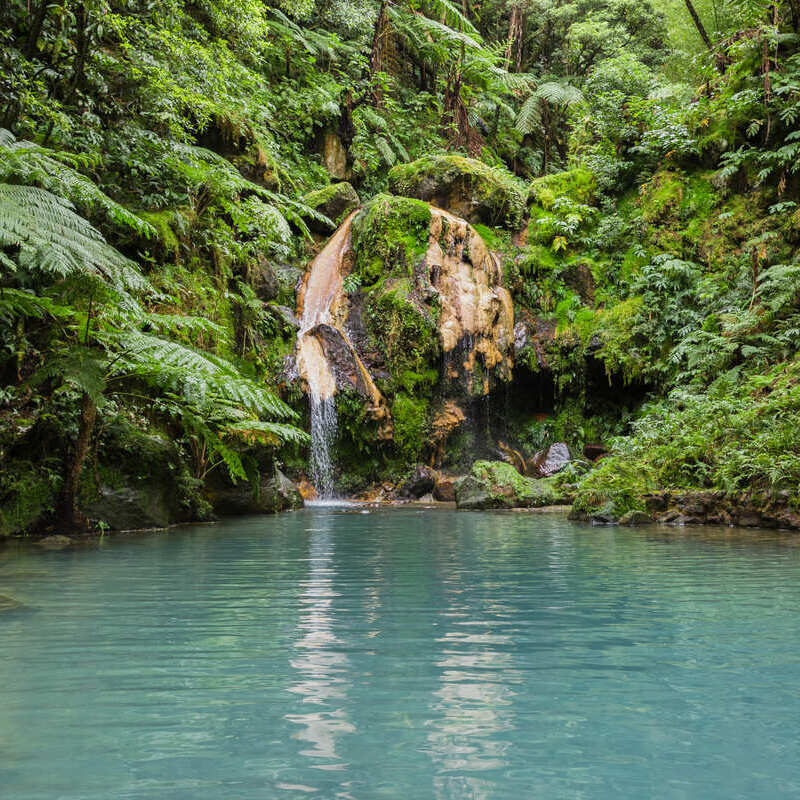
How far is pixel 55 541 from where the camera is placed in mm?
6188

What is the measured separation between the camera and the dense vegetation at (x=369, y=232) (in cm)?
687

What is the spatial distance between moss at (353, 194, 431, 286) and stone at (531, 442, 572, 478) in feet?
16.6

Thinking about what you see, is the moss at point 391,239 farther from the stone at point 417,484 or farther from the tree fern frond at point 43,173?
the tree fern frond at point 43,173

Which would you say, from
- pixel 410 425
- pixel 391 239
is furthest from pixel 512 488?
pixel 391 239

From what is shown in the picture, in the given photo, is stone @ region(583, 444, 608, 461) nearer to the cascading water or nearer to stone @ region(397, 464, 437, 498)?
stone @ region(397, 464, 437, 498)

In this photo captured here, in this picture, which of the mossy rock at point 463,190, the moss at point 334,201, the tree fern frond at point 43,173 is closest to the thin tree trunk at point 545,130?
the mossy rock at point 463,190

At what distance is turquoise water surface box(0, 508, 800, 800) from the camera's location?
5.37 feet

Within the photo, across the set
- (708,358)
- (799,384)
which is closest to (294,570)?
(799,384)

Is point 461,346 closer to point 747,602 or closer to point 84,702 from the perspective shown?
point 747,602

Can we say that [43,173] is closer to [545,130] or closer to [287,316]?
[287,316]

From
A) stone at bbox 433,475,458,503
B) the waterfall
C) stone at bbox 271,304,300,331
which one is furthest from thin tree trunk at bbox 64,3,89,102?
stone at bbox 433,475,458,503

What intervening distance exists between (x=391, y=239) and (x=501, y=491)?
7.12m

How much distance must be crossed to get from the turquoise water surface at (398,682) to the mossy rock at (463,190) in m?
14.1

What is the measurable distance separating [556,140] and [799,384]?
741 inches
